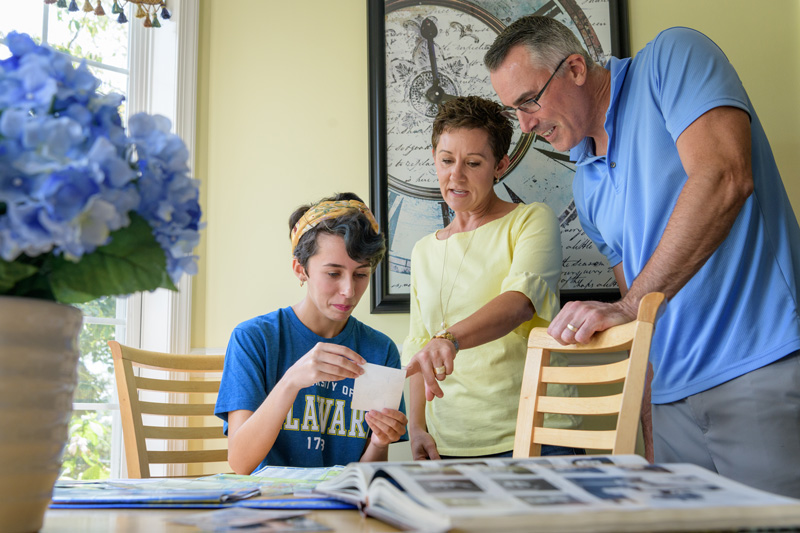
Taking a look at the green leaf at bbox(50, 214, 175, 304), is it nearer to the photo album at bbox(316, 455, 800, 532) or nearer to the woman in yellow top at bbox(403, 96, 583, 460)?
the photo album at bbox(316, 455, 800, 532)

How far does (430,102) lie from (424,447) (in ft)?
4.23

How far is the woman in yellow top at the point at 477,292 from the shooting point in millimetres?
1652

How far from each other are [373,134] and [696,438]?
1492 millimetres

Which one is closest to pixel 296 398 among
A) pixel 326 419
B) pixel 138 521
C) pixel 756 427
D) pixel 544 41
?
pixel 326 419

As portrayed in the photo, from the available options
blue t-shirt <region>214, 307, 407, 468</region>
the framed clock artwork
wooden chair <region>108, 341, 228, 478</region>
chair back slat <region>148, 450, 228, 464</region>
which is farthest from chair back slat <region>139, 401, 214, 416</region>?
the framed clock artwork

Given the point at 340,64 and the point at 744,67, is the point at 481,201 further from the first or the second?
the point at 744,67

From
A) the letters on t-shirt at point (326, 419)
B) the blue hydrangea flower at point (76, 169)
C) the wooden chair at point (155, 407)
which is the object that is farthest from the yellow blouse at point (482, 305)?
the blue hydrangea flower at point (76, 169)

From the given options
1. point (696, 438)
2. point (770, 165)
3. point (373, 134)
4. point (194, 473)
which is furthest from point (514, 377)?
point (194, 473)

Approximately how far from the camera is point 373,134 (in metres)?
2.45

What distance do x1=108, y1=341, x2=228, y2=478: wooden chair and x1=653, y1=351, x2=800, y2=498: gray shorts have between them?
50.4 inches

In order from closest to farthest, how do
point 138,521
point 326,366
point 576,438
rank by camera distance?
point 138,521, point 576,438, point 326,366

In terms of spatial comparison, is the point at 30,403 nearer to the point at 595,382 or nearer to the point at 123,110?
the point at 595,382

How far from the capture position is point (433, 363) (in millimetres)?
1465

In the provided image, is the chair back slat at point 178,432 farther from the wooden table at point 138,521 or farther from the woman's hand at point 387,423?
the wooden table at point 138,521
